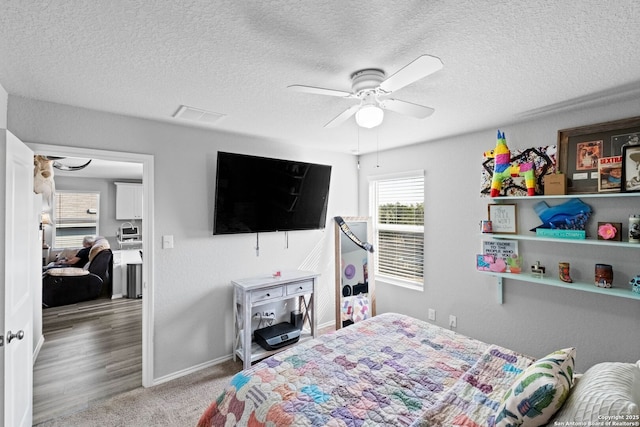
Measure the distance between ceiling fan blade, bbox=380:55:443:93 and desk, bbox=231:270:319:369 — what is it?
223cm

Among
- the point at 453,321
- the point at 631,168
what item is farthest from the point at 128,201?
the point at 631,168

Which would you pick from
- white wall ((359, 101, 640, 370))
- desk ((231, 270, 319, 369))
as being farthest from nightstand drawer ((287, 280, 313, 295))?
white wall ((359, 101, 640, 370))

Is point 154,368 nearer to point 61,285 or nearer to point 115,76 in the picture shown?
point 115,76

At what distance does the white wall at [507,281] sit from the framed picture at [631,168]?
0.23 metres

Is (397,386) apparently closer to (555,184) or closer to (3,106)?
(555,184)

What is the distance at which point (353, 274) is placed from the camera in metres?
3.80

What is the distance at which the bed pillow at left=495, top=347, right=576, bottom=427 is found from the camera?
3.75ft

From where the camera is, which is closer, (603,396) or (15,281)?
(603,396)

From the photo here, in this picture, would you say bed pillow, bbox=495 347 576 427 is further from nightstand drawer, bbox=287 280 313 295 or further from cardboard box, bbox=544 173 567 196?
nightstand drawer, bbox=287 280 313 295

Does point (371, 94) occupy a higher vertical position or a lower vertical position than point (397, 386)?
higher

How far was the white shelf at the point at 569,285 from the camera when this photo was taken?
207 cm

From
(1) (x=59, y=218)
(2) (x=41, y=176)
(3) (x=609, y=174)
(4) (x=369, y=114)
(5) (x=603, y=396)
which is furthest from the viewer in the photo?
(1) (x=59, y=218)

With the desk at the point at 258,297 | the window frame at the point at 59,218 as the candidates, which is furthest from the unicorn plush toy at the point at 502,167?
the window frame at the point at 59,218

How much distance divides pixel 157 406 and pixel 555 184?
3.64 metres
